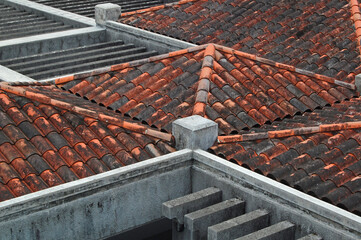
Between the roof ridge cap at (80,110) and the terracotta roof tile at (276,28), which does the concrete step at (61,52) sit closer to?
the terracotta roof tile at (276,28)

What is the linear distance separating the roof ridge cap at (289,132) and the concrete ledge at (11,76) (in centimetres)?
531

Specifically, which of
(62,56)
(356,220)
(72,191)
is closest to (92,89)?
(62,56)

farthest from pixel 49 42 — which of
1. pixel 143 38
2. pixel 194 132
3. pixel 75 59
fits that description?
pixel 194 132

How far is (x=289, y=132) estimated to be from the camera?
13.2m

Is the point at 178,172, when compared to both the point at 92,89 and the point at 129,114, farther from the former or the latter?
the point at 92,89

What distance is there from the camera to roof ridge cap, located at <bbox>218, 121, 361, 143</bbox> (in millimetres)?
13078

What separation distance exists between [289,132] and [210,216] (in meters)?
2.95

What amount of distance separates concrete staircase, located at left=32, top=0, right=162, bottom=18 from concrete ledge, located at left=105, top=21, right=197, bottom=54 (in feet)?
12.2

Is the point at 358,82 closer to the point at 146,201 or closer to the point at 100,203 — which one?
the point at 146,201

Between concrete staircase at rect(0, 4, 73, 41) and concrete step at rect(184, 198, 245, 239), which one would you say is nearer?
concrete step at rect(184, 198, 245, 239)

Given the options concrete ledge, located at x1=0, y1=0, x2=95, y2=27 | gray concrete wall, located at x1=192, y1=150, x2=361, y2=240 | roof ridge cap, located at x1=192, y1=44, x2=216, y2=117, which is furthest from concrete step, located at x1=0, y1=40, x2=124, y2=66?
gray concrete wall, located at x1=192, y1=150, x2=361, y2=240

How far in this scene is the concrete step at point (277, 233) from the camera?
10430mm

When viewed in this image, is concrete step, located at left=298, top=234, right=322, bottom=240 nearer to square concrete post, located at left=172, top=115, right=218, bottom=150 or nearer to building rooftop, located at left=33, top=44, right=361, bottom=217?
building rooftop, located at left=33, top=44, right=361, bottom=217

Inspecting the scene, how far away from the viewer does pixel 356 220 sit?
9906 millimetres
